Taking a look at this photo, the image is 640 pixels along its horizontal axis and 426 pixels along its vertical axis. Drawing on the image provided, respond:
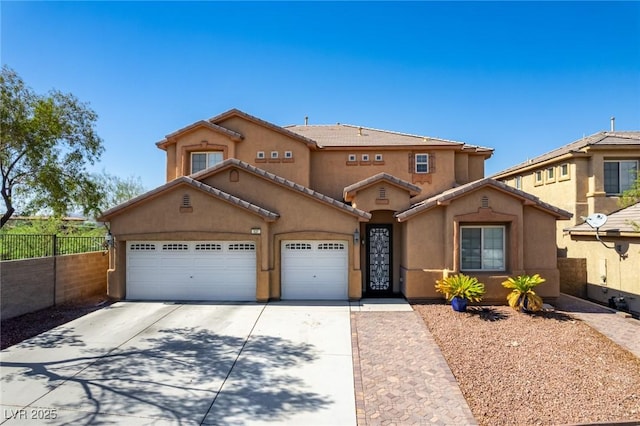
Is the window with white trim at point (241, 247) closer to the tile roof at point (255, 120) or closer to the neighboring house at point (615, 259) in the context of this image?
the tile roof at point (255, 120)

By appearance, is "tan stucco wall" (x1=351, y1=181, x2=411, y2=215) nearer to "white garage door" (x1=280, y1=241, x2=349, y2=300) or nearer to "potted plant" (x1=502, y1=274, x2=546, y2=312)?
"white garage door" (x1=280, y1=241, x2=349, y2=300)

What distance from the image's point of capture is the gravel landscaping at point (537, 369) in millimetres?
5957

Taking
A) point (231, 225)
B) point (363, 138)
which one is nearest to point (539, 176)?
point (363, 138)

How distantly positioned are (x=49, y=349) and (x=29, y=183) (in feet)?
16.4

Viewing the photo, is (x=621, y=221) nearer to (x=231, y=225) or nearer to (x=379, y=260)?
(x=379, y=260)

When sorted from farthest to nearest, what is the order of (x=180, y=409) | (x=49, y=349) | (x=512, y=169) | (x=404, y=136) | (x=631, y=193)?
(x=512, y=169), (x=404, y=136), (x=631, y=193), (x=49, y=349), (x=180, y=409)

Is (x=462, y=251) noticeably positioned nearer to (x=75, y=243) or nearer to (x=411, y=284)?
(x=411, y=284)

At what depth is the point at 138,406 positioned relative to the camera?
613cm

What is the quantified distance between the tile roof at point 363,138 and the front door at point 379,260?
5.67m

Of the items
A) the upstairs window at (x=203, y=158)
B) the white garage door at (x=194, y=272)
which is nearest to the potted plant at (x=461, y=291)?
the white garage door at (x=194, y=272)

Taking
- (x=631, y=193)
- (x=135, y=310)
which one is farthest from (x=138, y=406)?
(x=631, y=193)

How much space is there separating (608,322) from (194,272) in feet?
48.2

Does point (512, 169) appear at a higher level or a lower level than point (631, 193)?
higher

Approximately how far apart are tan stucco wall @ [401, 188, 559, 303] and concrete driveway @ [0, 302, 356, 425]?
148 inches
